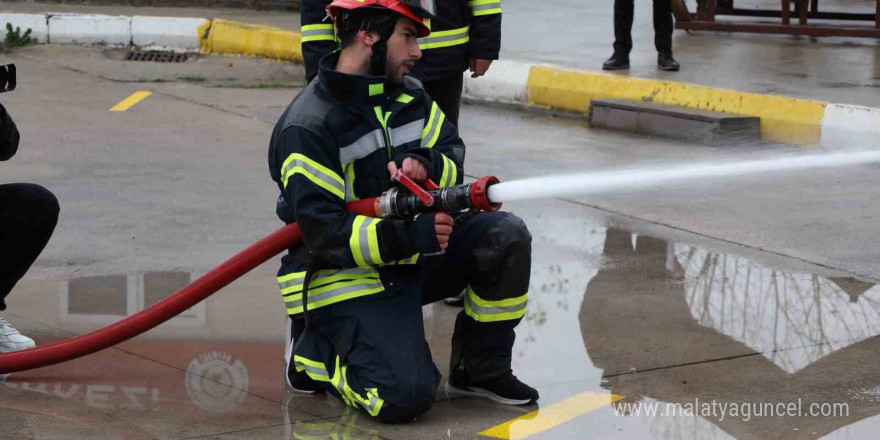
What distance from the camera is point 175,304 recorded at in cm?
388

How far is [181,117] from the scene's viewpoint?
29.4ft

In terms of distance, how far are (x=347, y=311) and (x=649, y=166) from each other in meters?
3.84

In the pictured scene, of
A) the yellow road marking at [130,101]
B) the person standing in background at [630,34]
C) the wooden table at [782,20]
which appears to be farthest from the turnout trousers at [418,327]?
the wooden table at [782,20]

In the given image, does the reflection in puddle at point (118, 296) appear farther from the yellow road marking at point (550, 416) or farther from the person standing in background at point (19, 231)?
the yellow road marking at point (550, 416)

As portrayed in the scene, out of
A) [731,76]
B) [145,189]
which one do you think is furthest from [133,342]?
[731,76]

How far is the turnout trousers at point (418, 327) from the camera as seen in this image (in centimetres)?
369

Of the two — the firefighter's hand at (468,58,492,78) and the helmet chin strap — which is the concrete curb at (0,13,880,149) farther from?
the helmet chin strap

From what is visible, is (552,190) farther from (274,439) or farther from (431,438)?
(274,439)

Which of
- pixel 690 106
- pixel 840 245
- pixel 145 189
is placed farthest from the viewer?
pixel 690 106

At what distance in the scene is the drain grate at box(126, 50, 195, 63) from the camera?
12.0 metres

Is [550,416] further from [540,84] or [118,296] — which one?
[540,84]

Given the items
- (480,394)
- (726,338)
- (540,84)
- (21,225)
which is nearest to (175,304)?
(21,225)

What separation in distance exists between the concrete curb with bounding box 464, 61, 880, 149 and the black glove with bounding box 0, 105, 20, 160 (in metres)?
5.34

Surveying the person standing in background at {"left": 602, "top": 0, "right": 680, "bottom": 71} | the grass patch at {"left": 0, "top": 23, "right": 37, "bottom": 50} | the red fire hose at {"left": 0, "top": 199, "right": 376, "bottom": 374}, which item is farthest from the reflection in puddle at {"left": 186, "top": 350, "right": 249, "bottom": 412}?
the grass patch at {"left": 0, "top": 23, "right": 37, "bottom": 50}
